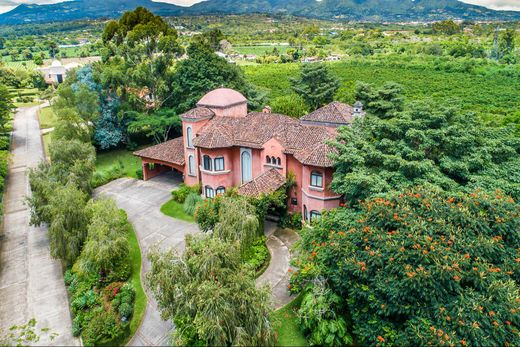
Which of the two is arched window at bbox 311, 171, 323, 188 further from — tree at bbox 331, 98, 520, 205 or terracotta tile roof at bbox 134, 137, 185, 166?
terracotta tile roof at bbox 134, 137, 185, 166

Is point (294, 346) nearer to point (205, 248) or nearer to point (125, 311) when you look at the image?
point (205, 248)

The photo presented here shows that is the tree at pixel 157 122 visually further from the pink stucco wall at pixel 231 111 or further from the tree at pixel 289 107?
the tree at pixel 289 107

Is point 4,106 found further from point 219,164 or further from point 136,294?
point 136,294

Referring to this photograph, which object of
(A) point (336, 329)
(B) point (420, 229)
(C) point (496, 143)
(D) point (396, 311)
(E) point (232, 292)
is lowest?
(A) point (336, 329)

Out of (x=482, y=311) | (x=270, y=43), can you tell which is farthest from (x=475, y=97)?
(x=270, y=43)

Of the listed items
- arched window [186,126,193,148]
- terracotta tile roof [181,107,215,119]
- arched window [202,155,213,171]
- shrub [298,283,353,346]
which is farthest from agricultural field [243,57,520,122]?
shrub [298,283,353,346]

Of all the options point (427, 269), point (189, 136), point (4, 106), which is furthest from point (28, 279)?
point (4, 106)

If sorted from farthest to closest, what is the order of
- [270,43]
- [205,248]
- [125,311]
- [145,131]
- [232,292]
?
1. [270,43]
2. [145,131]
3. [125,311]
4. [205,248]
5. [232,292]
